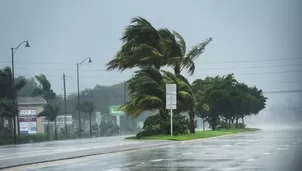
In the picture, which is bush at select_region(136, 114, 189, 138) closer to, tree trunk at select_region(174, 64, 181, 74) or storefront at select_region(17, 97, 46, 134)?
tree trunk at select_region(174, 64, 181, 74)

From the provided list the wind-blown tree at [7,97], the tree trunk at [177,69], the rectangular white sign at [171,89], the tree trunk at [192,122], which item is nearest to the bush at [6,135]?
the wind-blown tree at [7,97]

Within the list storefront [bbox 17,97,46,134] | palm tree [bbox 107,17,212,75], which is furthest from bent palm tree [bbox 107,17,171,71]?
storefront [bbox 17,97,46,134]

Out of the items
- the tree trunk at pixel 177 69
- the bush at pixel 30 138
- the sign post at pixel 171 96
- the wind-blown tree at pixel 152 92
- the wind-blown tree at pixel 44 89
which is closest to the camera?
the sign post at pixel 171 96

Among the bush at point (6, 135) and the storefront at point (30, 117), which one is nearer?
the bush at point (6, 135)

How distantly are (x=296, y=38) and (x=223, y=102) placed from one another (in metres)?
58.4

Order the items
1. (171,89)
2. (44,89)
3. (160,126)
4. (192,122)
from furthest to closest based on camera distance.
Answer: (44,89) → (192,122) → (160,126) → (171,89)

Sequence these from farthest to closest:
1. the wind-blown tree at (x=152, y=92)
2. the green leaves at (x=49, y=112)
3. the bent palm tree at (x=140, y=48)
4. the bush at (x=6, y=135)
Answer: the green leaves at (x=49, y=112) < the bush at (x=6, y=135) < the bent palm tree at (x=140, y=48) < the wind-blown tree at (x=152, y=92)

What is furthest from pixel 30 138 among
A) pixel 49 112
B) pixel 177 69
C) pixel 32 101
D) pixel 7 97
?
pixel 177 69

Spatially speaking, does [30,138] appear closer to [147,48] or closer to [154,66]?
[154,66]

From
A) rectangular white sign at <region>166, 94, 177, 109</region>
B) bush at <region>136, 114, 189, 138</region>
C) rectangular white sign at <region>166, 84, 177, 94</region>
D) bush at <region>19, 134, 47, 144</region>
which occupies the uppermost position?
rectangular white sign at <region>166, 84, 177, 94</region>

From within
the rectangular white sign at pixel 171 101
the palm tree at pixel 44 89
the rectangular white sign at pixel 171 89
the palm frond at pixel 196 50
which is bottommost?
the rectangular white sign at pixel 171 101

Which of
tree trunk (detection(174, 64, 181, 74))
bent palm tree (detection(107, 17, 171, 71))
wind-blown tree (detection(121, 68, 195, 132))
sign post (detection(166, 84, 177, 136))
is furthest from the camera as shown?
tree trunk (detection(174, 64, 181, 74))

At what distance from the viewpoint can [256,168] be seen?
13422 millimetres

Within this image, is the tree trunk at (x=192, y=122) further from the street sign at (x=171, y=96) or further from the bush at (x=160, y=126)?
the street sign at (x=171, y=96)
